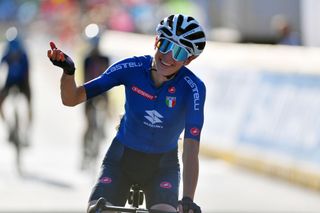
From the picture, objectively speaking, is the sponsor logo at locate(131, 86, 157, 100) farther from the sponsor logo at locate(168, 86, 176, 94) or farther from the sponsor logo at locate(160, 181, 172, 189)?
the sponsor logo at locate(160, 181, 172, 189)

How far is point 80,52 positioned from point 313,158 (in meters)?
16.7

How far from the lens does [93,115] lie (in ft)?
57.7

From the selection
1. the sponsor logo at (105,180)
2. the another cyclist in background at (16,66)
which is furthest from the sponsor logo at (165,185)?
the another cyclist in background at (16,66)

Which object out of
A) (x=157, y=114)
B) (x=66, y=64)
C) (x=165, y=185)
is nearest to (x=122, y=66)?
(x=157, y=114)

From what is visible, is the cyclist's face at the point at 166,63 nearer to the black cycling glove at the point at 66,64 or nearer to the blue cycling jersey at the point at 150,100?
the blue cycling jersey at the point at 150,100

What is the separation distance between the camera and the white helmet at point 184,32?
6.68 meters

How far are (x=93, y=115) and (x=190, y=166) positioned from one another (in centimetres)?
1103

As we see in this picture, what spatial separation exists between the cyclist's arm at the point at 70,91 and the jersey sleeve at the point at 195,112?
0.68 meters

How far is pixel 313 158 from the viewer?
1472cm

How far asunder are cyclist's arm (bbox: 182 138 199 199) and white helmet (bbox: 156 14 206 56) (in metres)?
0.58

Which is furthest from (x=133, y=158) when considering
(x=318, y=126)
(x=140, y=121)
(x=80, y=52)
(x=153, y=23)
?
(x=153, y=23)

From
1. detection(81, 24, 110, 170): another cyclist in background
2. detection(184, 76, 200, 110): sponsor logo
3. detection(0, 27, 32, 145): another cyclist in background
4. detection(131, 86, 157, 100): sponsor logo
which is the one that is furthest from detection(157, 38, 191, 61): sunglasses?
detection(0, 27, 32, 145): another cyclist in background

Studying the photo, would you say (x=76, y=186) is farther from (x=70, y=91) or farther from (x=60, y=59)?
(x=60, y=59)

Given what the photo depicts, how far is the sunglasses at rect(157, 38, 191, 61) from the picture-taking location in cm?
668
